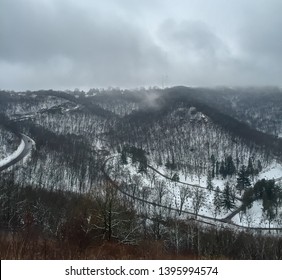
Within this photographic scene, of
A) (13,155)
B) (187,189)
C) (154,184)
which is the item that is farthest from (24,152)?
(187,189)

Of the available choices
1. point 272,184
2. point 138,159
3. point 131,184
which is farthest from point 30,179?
point 272,184

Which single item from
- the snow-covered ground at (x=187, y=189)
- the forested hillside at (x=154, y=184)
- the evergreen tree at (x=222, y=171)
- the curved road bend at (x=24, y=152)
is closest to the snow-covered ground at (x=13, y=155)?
the curved road bend at (x=24, y=152)

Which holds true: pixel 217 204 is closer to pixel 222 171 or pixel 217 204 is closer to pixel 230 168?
pixel 222 171

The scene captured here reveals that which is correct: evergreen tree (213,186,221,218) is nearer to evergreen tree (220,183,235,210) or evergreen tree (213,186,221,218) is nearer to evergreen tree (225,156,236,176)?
evergreen tree (220,183,235,210)

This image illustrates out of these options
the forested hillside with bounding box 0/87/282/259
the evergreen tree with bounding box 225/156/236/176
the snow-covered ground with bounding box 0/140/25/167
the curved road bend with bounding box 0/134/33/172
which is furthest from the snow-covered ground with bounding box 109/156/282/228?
the snow-covered ground with bounding box 0/140/25/167

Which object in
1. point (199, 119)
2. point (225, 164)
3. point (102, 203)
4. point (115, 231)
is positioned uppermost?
point (199, 119)

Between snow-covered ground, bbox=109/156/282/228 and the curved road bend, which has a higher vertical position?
the curved road bend

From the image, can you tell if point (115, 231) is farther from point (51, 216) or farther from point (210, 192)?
point (210, 192)

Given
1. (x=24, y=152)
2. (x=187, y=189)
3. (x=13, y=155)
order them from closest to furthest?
1. (x=187, y=189)
2. (x=13, y=155)
3. (x=24, y=152)

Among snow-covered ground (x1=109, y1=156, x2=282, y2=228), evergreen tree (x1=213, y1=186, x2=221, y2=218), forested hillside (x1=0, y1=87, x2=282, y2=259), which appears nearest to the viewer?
forested hillside (x1=0, y1=87, x2=282, y2=259)

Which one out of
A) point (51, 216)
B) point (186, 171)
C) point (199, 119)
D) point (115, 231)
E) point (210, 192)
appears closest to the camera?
point (115, 231)

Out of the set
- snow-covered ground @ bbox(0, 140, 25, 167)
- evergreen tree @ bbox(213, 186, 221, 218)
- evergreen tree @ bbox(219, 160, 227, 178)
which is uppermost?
snow-covered ground @ bbox(0, 140, 25, 167)
